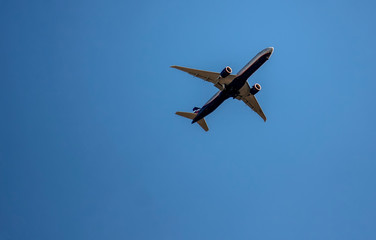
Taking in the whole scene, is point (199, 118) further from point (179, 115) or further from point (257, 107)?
point (257, 107)

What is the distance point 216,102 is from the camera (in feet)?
196

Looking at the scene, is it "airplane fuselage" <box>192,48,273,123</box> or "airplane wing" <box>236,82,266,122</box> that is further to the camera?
"airplane wing" <box>236,82,266,122</box>

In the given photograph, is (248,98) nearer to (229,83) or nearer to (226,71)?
(229,83)

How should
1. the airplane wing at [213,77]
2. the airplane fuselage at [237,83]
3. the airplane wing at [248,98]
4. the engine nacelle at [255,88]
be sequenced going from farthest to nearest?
1. the airplane wing at [248,98]
2. the engine nacelle at [255,88]
3. the airplane wing at [213,77]
4. the airplane fuselage at [237,83]

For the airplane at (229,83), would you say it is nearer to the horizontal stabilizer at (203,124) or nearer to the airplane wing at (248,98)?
the airplane wing at (248,98)

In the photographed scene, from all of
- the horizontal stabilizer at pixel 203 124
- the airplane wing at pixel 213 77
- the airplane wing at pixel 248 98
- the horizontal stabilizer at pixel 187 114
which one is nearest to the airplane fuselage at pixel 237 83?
the airplane wing at pixel 213 77

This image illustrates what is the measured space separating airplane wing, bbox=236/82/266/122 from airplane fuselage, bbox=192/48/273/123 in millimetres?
1872

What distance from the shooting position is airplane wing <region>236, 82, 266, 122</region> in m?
62.0

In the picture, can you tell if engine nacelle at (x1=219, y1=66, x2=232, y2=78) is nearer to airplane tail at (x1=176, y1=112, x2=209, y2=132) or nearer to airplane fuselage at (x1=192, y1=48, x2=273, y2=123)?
airplane fuselage at (x1=192, y1=48, x2=273, y2=123)

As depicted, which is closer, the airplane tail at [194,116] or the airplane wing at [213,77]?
the airplane wing at [213,77]

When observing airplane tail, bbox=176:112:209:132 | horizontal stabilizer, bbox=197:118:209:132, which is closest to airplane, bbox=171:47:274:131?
airplane tail, bbox=176:112:209:132

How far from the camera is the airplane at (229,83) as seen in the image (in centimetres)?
5491

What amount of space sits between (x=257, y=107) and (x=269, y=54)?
46.0 ft

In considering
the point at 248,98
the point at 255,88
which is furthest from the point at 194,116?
the point at 255,88
